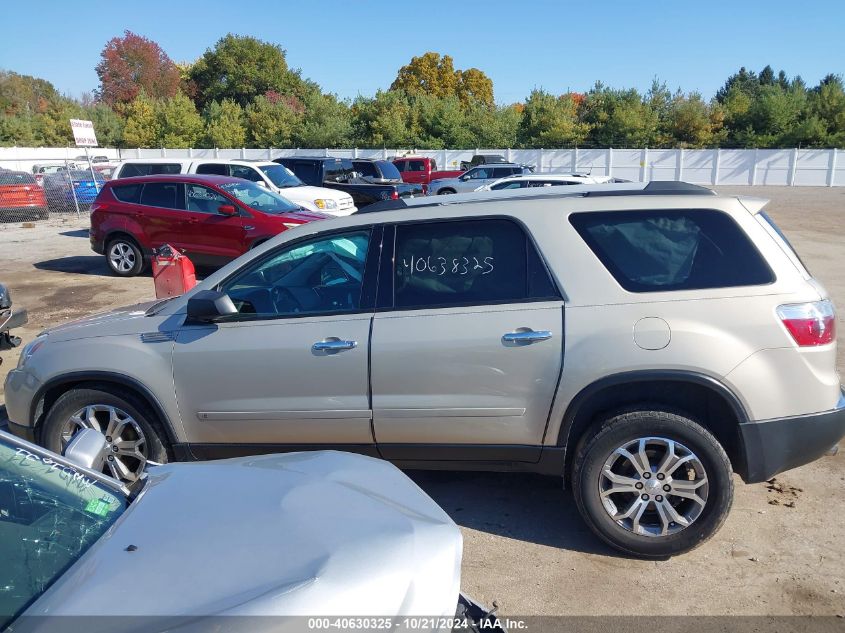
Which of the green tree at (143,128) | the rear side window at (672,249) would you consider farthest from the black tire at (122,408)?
the green tree at (143,128)

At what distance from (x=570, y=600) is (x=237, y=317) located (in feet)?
7.66

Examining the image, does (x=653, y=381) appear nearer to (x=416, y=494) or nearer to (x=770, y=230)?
(x=770, y=230)

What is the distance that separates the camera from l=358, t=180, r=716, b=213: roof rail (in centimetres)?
396

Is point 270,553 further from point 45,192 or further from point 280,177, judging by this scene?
point 45,192

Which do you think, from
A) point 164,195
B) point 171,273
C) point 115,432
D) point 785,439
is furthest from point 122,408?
point 164,195

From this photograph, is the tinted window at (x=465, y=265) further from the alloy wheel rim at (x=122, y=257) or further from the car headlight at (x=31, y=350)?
the alloy wheel rim at (x=122, y=257)

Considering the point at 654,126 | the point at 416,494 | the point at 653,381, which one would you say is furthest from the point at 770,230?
the point at 654,126

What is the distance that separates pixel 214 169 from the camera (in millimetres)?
16719

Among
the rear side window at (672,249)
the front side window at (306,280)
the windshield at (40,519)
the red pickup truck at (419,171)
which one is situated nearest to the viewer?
the windshield at (40,519)

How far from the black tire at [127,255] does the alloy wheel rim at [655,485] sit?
11.0 m

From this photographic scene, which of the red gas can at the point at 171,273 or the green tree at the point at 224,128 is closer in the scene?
the red gas can at the point at 171,273

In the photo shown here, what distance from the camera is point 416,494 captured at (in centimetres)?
246

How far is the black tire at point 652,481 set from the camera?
11.7 feet

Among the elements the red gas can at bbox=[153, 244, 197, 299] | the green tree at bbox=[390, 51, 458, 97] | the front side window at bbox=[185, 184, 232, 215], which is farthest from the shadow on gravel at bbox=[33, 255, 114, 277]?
the green tree at bbox=[390, 51, 458, 97]
